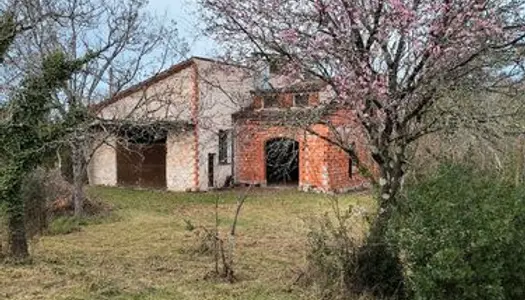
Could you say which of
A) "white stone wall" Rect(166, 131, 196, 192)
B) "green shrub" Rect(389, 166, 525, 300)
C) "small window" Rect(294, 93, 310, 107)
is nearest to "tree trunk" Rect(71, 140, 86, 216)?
"white stone wall" Rect(166, 131, 196, 192)

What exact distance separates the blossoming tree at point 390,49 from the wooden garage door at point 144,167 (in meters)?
17.9

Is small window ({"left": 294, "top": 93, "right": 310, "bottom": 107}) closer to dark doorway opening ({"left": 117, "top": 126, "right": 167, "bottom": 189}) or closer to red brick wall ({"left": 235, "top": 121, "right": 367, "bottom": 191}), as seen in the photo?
red brick wall ({"left": 235, "top": 121, "right": 367, "bottom": 191})

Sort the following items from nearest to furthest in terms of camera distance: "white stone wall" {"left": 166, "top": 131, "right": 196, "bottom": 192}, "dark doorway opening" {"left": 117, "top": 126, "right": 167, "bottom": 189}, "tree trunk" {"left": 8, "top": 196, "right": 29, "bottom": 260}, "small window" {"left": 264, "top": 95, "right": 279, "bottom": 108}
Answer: "small window" {"left": 264, "top": 95, "right": 279, "bottom": 108} < "tree trunk" {"left": 8, "top": 196, "right": 29, "bottom": 260} < "white stone wall" {"left": 166, "top": 131, "right": 196, "bottom": 192} < "dark doorway opening" {"left": 117, "top": 126, "right": 167, "bottom": 189}

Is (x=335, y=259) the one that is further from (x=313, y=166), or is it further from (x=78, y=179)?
(x=313, y=166)

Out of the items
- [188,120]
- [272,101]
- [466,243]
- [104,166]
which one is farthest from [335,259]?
[104,166]

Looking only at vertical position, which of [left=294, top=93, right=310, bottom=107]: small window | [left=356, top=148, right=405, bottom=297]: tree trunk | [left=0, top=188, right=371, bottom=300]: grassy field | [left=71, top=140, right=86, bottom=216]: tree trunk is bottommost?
[left=0, top=188, right=371, bottom=300]: grassy field

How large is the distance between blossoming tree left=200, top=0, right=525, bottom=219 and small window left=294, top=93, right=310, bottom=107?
0.95 meters

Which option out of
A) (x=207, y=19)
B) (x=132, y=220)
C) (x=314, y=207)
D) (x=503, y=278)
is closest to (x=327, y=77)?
(x=207, y=19)

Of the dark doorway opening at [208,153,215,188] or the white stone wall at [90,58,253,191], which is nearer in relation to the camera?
the white stone wall at [90,58,253,191]

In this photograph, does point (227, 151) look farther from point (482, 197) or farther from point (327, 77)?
point (482, 197)

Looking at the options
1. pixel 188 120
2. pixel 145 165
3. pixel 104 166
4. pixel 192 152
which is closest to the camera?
pixel 188 120

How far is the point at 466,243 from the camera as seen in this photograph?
17.5ft

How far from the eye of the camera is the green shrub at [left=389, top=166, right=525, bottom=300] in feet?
17.3

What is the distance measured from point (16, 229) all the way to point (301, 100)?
16.8 ft
